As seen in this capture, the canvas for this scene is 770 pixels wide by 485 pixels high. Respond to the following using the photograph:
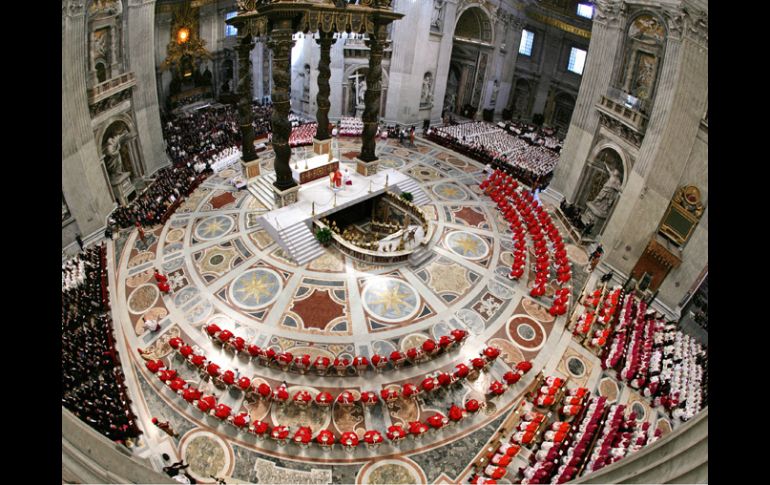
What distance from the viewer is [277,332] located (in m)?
16.9

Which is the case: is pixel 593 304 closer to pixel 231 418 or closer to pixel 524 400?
pixel 524 400

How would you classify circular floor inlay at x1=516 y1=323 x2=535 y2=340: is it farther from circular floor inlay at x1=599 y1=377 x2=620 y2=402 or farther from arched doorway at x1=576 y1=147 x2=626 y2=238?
arched doorway at x1=576 y1=147 x2=626 y2=238

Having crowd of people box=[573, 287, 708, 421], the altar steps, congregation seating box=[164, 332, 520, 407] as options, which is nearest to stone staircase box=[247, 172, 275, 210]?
the altar steps

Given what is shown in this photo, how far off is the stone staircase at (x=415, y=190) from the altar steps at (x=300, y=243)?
7130mm

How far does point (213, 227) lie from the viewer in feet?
74.8

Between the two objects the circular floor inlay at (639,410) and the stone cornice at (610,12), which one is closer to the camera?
the circular floor inlay at (639,410)

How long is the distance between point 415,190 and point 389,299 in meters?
10.0

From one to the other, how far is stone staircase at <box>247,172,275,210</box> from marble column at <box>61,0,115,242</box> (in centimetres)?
757

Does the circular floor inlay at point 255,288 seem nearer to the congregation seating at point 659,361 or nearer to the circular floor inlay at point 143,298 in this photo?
the circular floor inlay at point 143,298

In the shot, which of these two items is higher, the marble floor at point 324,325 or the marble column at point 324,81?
the marble column at point 324,81

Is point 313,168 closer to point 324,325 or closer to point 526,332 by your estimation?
point 324,325

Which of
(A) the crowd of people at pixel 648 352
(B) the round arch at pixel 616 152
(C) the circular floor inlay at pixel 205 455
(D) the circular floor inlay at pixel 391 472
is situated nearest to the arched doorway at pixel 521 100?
(B) the round arch at pixel 616 152

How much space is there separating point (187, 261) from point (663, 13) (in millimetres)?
24720

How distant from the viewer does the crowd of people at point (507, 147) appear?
30922mm
